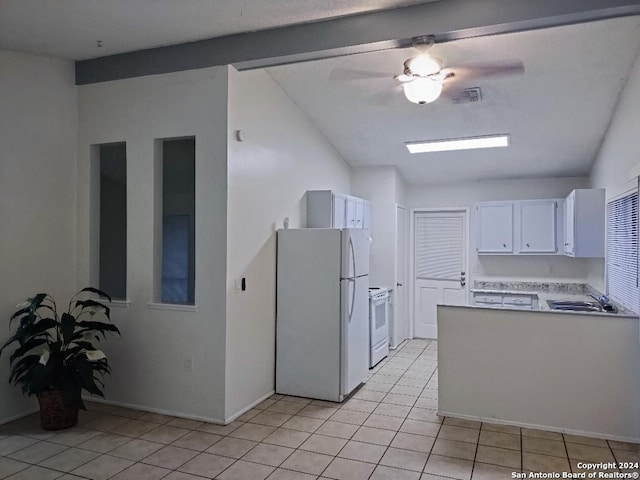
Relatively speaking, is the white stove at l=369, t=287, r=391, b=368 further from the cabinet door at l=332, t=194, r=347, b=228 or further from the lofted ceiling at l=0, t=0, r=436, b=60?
the lofted ceiling at l=0, t=0, r=436, b=60

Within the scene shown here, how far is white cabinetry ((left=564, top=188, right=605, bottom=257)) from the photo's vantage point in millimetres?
4785

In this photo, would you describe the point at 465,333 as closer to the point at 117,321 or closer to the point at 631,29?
the point at 631,29

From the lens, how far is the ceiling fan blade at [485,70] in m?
3.59

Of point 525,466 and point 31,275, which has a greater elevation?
point 31,275

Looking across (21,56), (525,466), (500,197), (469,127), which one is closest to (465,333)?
(525,466)

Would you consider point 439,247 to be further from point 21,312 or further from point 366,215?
point 21,312

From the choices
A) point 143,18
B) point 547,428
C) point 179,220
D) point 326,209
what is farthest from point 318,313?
point 143,18

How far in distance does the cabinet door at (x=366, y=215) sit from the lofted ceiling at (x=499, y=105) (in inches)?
22.1

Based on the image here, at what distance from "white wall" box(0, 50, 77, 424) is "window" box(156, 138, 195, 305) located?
95 cm

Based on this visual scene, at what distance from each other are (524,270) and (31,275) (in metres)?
5.73

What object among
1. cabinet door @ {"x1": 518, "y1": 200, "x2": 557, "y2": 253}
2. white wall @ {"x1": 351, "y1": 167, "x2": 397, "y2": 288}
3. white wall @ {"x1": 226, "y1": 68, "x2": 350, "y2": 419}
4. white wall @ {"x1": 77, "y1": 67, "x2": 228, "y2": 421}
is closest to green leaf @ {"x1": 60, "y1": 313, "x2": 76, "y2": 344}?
white wall @ {"x1": 77, "y1": 67, "x2": 228, "y2": 421}

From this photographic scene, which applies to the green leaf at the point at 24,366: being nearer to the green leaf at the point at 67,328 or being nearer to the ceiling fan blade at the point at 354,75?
the green leaf at the point at 67,328

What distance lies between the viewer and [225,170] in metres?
3.77

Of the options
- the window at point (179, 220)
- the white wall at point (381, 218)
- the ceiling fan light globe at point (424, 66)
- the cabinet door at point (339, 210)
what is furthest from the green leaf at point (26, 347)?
the white wall at point (381, 218)
